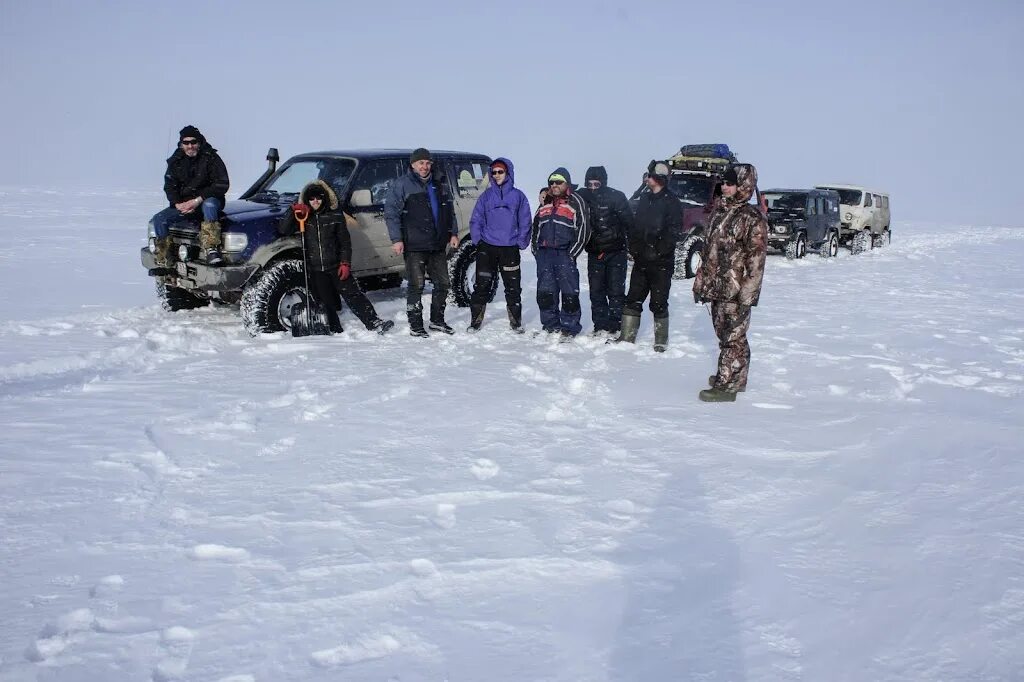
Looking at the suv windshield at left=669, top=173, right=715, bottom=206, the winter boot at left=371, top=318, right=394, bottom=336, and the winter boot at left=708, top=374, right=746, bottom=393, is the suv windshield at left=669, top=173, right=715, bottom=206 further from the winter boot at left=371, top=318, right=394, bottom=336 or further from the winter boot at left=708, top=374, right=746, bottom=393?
the winter boot at left=708, top=374, right=746, bottom=393

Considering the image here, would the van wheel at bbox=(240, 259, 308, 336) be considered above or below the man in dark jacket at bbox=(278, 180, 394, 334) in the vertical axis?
below

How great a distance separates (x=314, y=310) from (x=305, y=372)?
5.57 feet

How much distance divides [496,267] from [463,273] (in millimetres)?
1244

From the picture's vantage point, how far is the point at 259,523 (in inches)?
131

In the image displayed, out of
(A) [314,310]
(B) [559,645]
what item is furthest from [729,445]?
(A) [314,310]

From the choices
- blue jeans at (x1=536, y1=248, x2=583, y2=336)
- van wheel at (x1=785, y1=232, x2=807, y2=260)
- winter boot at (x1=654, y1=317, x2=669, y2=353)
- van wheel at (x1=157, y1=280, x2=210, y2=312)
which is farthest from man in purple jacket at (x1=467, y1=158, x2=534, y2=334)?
van wheel at (x1=785, y1=232, x2=807, y2=260)

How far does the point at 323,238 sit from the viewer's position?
276 inches

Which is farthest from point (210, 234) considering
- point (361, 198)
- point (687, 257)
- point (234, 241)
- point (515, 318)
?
point (687, 257)

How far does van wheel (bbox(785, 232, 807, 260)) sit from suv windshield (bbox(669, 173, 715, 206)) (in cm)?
424

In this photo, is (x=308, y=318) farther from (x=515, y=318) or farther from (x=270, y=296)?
(x=515, y=318)

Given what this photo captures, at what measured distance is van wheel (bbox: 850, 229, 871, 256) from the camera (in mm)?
21125

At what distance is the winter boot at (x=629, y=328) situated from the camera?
24.0ft

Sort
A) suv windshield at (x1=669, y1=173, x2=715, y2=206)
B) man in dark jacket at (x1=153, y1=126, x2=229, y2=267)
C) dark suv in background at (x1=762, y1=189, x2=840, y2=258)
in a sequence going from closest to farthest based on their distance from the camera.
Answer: man in dark jacket at (x1=153, y1=126, x2=229, y2=267), suv windshield at (x1=669, y1=173, x2=715, y2=206), dark suv in background at (x1=762, y1=189, x2=840, y2=258)

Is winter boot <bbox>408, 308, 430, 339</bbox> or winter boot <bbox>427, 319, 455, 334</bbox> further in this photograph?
winter boot <bbox>427, 319, 455, 334</bbox>
